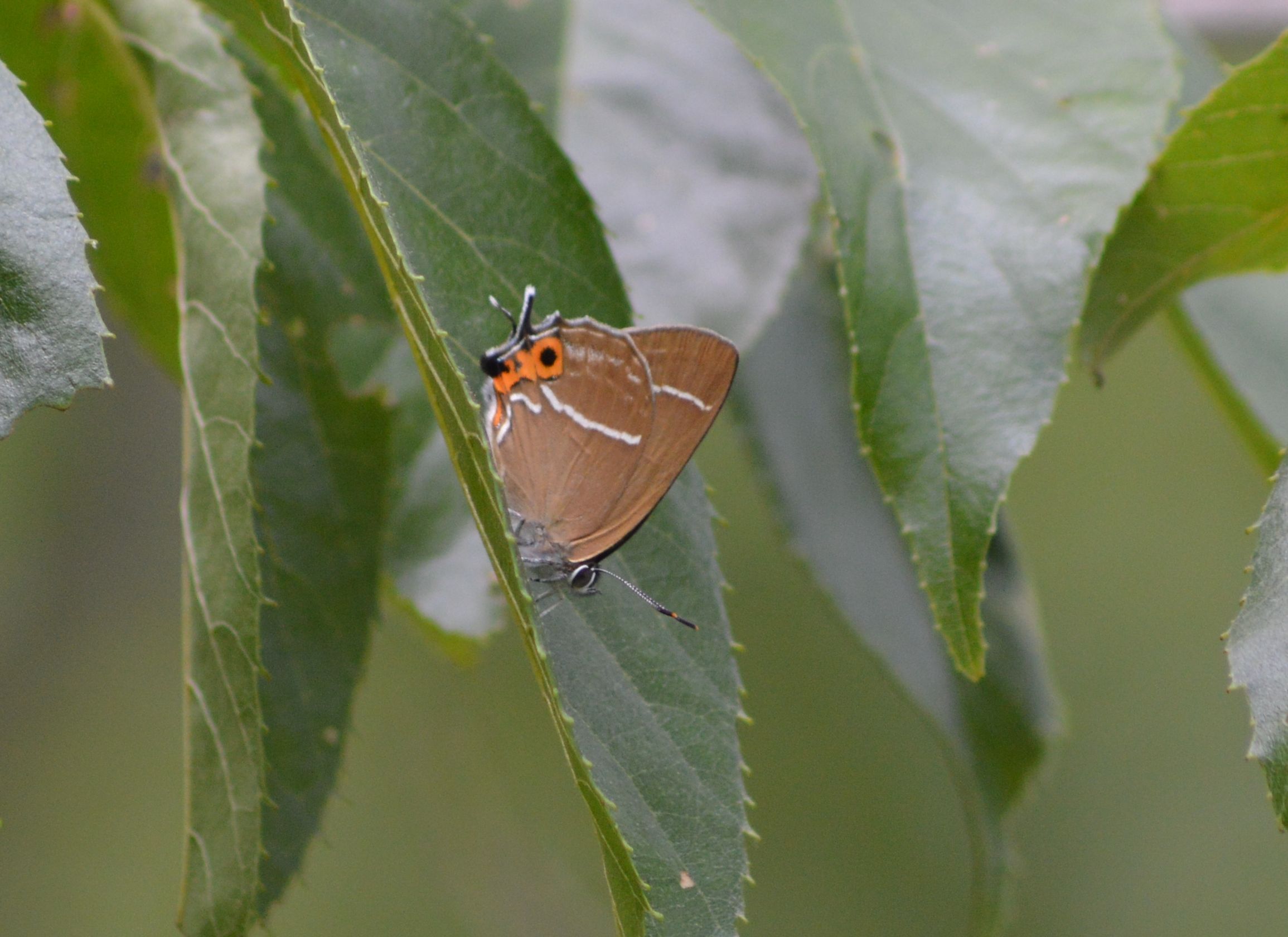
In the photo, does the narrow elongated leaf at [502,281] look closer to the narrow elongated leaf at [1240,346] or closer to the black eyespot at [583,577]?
the black eyespot at [583,577]

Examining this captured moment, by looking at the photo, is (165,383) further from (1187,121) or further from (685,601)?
(1187,121)

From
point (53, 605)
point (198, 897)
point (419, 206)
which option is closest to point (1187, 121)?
point (419, 206)

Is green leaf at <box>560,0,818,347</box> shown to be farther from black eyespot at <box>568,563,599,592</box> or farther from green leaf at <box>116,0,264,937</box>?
green leaf at <box>116,0,264,937</box>

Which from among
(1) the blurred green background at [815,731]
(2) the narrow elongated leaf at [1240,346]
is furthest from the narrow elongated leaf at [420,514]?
(1) the blurred green background at [815,731]

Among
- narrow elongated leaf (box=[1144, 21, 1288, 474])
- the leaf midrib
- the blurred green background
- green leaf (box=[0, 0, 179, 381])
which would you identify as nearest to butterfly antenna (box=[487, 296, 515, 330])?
the leaf midrib

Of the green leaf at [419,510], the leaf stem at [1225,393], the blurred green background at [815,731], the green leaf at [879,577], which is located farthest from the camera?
the blurred green background at [815,731]

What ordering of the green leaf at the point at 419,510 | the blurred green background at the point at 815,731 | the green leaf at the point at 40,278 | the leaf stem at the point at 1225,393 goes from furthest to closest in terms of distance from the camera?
the blurred green background at the point at 815,731 → the leaf stem at the point at 1225,393 → the green leaf at the point at 419,510 → the green leaf at the point at 40,278
